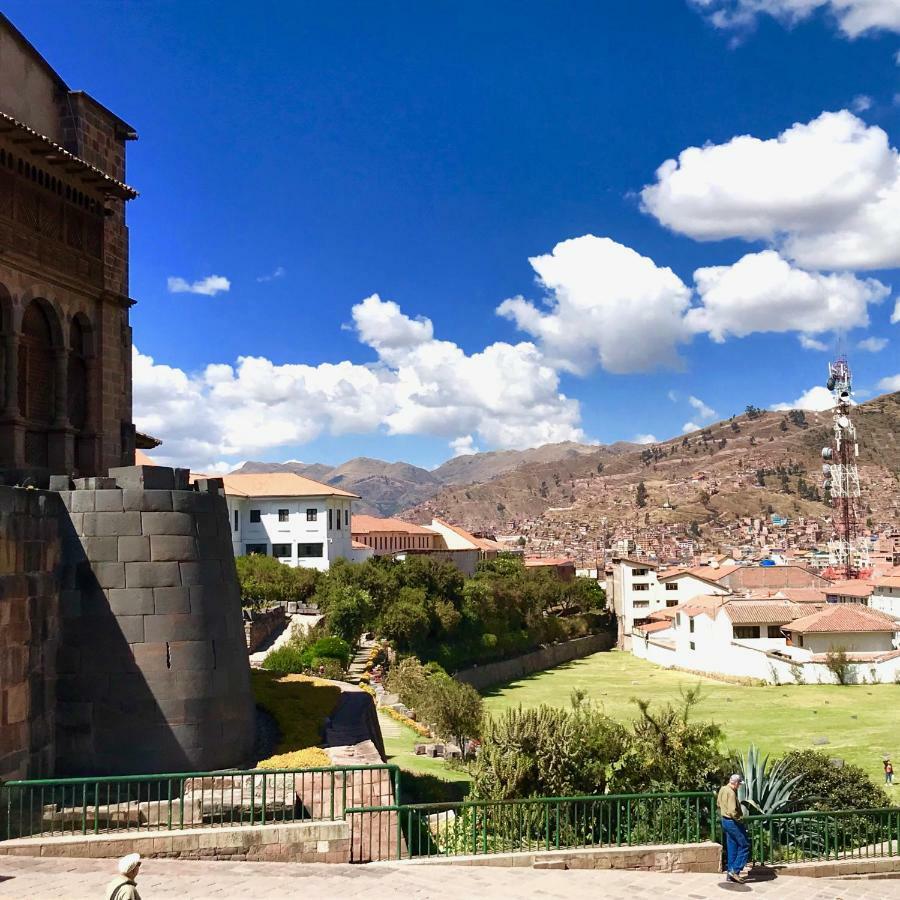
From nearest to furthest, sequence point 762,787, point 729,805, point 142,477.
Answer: point 729,805 → point 142,477 → point 762,787

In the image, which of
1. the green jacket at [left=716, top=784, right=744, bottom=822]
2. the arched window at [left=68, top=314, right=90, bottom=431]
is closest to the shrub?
the green jacket at [left=716, top=784, right=744, bottom=822]

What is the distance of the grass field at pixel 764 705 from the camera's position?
135 feet

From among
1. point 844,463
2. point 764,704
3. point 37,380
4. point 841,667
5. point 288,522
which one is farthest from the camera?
point 844,463

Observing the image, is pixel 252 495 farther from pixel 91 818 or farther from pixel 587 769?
pixel 91 818

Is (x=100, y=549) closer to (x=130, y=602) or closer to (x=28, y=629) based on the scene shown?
(x=130, y=602)

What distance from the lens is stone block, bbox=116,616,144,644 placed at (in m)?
15.6

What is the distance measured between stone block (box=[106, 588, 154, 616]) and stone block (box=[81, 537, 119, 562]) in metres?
0.56

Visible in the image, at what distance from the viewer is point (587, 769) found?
2003 cm

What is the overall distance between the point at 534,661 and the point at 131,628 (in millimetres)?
61134

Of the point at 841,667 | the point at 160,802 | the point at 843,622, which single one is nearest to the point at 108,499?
Answer: the point at 160,802

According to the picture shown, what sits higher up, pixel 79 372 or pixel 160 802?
pixel 79 372

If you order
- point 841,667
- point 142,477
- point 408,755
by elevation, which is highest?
point 142,477

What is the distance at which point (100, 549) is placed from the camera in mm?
15797

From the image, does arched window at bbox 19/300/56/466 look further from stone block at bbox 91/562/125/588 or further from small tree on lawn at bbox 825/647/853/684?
small tree on lawn at bbox 825/647/853/684
